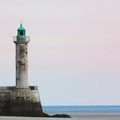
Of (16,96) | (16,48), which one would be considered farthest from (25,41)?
(16,96)

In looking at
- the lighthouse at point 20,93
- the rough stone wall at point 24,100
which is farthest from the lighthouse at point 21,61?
the rough stone wall at point 24,100

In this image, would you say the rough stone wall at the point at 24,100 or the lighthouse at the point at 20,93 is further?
the rough stone wall at the point at 24,100

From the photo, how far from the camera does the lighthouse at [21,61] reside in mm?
67188

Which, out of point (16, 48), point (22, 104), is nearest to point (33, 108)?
point (22, 104)

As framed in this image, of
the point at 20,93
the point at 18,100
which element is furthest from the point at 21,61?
the point at 18,100

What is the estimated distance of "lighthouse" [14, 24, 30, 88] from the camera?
67.2m

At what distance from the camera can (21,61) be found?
221 feet

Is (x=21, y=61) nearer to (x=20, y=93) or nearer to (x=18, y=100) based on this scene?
(x=20, y=93)

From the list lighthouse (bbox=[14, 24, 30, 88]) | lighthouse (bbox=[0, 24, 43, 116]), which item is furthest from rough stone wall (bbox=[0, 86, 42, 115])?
lighthouse (bbox=[14, 24, 30, 88])

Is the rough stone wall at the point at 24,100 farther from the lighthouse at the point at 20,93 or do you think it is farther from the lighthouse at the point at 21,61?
the lighthouse at the point at 21,61

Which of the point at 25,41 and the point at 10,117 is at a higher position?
the point at 25,41

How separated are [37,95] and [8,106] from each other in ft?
9.82

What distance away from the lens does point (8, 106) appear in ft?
223

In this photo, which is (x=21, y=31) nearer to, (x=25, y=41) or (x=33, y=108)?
(x=25, y=41)
